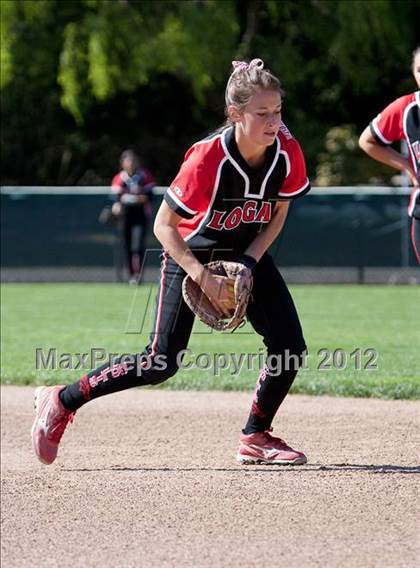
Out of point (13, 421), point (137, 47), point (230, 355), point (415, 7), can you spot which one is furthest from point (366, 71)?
point (13, 421)

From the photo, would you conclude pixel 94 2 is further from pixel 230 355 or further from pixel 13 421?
pixel 13 421

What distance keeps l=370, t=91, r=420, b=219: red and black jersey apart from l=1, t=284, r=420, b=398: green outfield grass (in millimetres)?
2132

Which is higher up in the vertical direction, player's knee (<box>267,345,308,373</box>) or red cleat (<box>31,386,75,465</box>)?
player's knee (<box>267,345,308,373</box>)

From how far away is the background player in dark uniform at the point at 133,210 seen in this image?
1639 centimetres

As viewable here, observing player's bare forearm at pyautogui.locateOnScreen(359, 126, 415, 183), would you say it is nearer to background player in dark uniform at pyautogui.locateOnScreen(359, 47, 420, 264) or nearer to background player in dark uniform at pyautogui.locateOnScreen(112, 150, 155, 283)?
background player in dark uniform at pyautogui.locateOnScreen(359, 47, 420, 264)

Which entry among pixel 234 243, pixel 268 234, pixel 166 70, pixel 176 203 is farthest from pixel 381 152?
pixel 166 70

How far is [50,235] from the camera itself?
1725 centimetres

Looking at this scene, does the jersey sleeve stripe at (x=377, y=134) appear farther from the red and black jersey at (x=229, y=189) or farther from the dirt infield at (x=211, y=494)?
the dirt infield at (x=211, y=494)

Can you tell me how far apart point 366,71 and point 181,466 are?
16.4m

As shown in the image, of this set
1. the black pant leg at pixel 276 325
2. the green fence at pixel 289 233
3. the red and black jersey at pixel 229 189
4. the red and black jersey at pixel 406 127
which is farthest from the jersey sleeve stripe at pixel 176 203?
the green fence at pixel 289 233

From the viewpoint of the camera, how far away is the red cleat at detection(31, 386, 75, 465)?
208 inches

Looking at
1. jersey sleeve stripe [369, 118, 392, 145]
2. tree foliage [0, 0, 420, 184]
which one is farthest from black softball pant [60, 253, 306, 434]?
tree foliage [0, 0, 420, 184]

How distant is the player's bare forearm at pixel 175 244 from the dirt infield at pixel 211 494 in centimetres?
94

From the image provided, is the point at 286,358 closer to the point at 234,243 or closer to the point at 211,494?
the point at 234,243
